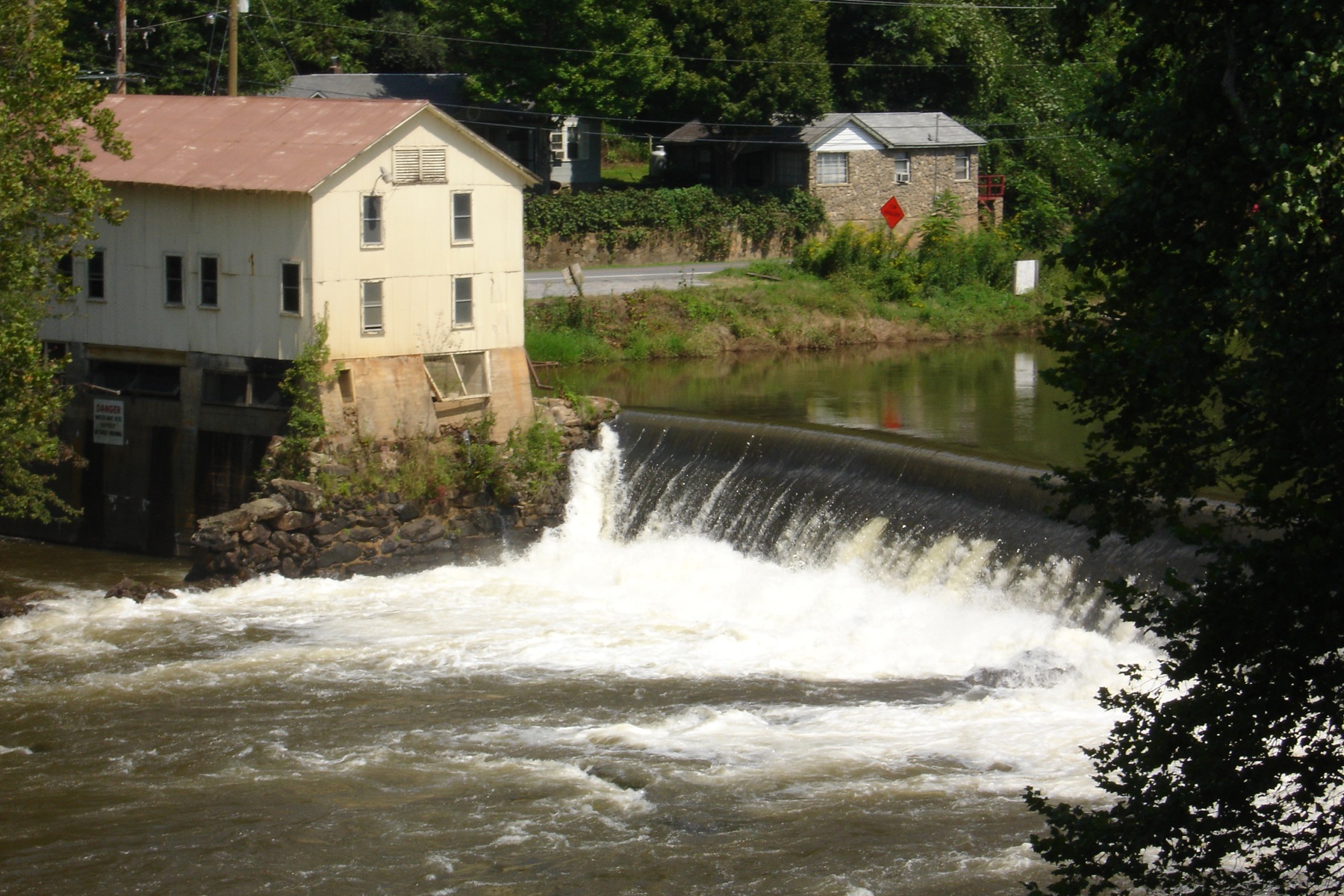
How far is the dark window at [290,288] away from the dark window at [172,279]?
250 centimetres

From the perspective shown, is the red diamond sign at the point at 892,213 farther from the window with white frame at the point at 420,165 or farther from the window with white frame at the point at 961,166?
the window with white frame at the point at 420,165

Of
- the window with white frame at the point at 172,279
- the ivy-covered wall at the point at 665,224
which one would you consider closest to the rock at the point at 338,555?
the window with white frame at the point at 172,279

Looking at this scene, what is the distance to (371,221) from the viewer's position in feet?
85.8

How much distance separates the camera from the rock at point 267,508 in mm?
25219

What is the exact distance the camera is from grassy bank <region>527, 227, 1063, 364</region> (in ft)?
134

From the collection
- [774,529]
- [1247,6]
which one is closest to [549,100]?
[774,529]

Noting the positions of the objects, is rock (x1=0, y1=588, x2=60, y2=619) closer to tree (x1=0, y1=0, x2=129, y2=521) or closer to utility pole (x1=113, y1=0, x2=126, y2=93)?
tree (x1=0, y1=0, x2=129, y2=521)

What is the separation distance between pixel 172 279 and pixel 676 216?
25429mm

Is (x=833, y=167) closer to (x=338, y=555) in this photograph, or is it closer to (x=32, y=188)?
(x=338, y=555)

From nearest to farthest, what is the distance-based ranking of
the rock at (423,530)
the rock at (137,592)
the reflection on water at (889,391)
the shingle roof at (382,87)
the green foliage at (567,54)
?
1. the rock at (137,592)
2. the rock at (423,530)
3. the reflection on water at (889,391)
4. the green foliage at (567,54)
5. the shingle roof at (382,87)

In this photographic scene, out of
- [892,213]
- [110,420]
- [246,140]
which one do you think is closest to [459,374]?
[246,140]

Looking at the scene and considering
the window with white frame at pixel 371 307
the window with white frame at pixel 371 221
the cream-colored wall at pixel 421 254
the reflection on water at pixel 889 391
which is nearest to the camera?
the cream-colored wall at pixel 421 254

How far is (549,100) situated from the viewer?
165 ft

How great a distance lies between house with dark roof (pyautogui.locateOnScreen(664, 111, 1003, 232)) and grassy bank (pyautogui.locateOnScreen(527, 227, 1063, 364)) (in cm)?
259
